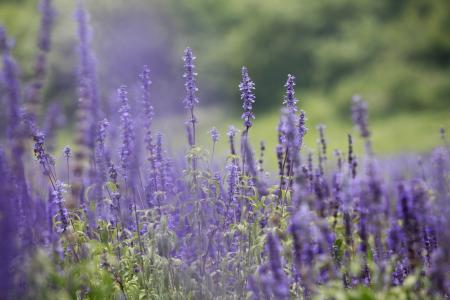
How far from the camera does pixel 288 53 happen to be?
47.4 metres

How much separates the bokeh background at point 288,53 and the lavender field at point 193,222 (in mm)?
32149

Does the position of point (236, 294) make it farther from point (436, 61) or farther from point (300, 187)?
point (436, 61)

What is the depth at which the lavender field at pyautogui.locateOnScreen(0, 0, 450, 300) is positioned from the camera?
319 centimetres

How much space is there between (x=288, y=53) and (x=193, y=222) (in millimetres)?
43981

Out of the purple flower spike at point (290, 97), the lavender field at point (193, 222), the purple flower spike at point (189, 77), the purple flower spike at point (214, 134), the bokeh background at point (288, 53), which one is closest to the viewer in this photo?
the lavender field at point (193, 222)

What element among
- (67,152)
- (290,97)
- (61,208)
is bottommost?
(61,208)

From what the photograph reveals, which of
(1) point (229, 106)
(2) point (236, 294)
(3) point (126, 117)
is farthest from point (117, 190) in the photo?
(1) point (229, 106)

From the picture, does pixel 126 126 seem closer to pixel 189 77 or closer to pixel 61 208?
pixel 189 77

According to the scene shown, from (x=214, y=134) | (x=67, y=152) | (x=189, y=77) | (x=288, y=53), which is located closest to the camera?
(x=189, y=77)

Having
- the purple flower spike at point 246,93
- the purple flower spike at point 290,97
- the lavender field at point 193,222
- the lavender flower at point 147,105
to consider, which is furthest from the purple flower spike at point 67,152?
the purple flower spike at point 290,97

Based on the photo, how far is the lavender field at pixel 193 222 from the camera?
10.5ft

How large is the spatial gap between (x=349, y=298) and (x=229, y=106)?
4276 cm

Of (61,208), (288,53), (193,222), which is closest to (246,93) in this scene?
(193,222)

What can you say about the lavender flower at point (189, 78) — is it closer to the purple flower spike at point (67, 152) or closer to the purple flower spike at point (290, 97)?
the purple flower spike at point (290, 97)
